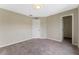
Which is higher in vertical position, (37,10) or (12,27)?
(37,10)

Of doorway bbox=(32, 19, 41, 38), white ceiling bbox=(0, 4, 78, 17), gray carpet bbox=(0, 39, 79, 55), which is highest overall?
white ceiling bbox=(0, 4, 78, 17)

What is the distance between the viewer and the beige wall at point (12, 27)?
14.6 ft

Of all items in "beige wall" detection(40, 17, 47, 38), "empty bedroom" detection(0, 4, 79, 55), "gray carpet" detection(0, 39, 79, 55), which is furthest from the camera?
"beige wall" detection(40, 17, 47, 38)

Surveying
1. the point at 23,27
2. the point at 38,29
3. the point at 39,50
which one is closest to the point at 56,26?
the point at 38,29

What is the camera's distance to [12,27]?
202 inches

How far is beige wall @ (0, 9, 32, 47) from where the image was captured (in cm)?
446

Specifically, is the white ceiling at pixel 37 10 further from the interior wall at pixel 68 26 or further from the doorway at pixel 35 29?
the interior wall at pixel 68 26

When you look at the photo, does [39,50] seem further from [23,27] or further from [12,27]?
[23,27]

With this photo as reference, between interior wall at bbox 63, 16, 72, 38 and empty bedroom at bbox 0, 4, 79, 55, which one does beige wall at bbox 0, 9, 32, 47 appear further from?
interior wall at bbox 63, 16, 72, 38

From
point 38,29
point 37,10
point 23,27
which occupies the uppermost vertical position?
point 37,10

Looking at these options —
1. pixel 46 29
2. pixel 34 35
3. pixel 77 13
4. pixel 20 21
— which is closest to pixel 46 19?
pixel 46 29

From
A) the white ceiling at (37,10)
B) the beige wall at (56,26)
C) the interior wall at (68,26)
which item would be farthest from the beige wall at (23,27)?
the interior wall at (68,26)

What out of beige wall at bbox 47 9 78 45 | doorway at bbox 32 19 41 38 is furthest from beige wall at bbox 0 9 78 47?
doorway at bbox 32 19 41 38

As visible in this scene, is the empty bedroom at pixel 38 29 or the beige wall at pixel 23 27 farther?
the beige wall at pixel 23 27
